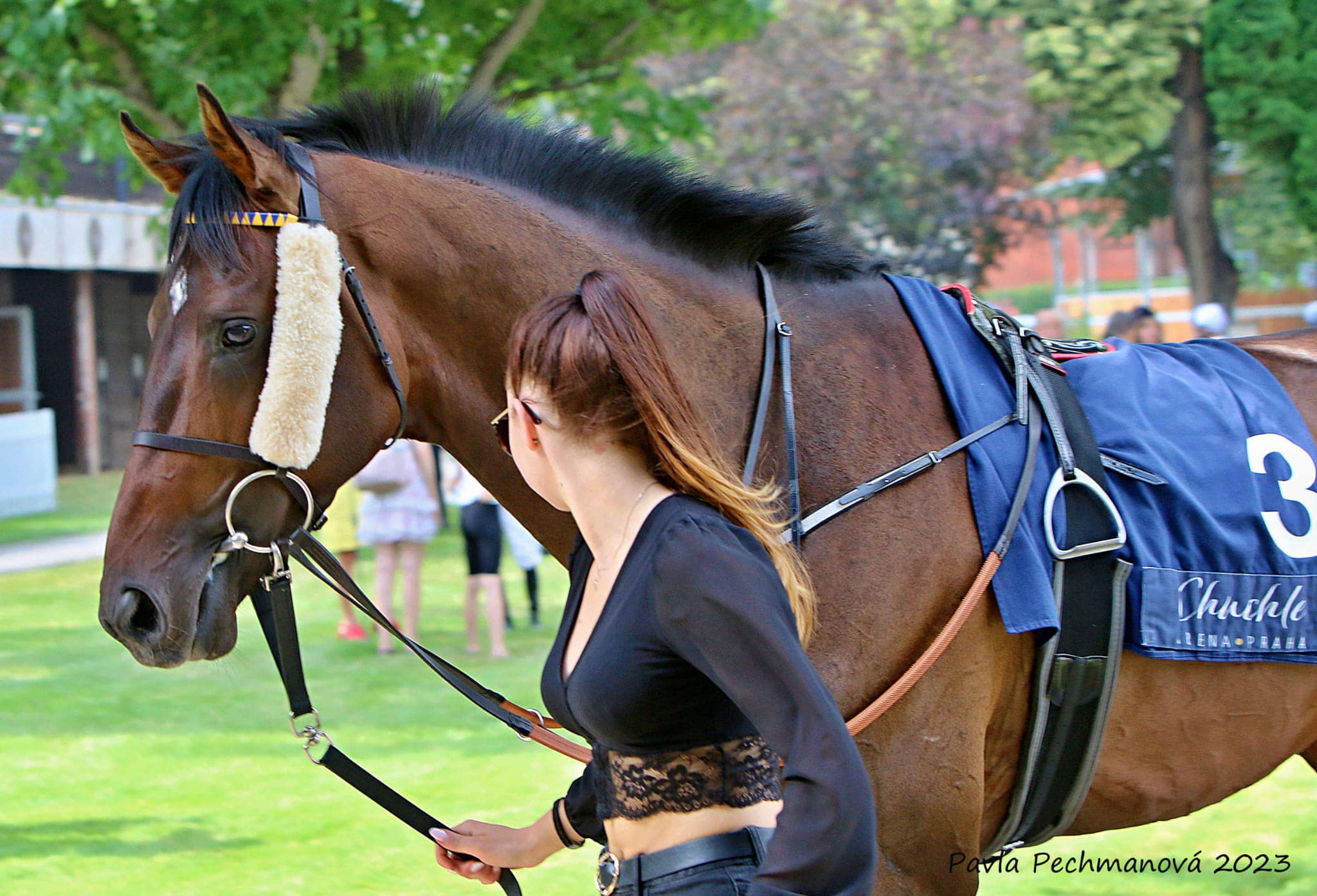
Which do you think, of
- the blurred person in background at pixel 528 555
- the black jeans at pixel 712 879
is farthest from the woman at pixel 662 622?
the blurred person in background at pixel 528 555

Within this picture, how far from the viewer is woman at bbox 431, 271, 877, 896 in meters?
1.50

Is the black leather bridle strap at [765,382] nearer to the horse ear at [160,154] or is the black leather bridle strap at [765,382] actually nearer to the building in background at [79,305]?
the horse ear at [160,154]

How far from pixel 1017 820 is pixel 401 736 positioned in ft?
14.8

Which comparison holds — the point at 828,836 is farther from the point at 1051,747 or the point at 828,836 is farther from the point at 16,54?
the point at 16,54

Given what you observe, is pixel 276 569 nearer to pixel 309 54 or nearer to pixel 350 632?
pixel 350 632

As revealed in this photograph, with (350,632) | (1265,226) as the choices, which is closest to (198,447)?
(350,632)

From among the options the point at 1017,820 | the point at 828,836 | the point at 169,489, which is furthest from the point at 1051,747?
the point at 169,489

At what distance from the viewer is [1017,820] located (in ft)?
8.60

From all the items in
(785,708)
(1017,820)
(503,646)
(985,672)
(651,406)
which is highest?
(651,406)

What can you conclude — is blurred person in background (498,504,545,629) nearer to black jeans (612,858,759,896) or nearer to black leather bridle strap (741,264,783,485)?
black leather bridle strap (741,264,783,485)

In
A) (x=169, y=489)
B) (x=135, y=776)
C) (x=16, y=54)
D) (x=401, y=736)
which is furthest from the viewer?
(x=16, y=54)

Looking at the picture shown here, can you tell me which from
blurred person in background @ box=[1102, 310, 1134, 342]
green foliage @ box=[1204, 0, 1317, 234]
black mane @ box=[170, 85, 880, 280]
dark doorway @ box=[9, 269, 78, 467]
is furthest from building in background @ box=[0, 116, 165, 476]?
black mane @ box=[170, 85, 880, 280]

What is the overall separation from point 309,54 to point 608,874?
8335 mm

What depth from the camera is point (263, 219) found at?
2.44 meters
